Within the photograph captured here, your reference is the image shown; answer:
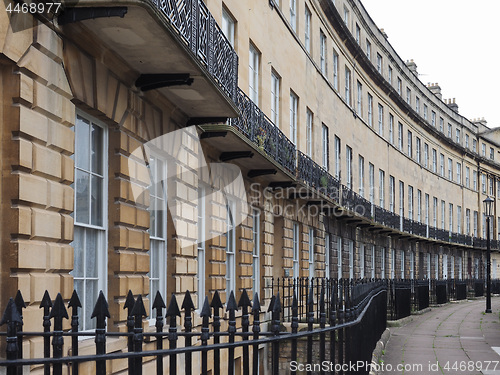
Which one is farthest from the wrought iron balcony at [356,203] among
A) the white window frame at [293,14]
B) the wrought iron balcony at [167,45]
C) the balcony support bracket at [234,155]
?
the wrought iron balcony at [167,45]

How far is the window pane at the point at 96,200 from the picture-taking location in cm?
787

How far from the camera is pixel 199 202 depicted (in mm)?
12625

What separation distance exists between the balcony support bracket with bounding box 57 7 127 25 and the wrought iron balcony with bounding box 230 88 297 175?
22.1ft

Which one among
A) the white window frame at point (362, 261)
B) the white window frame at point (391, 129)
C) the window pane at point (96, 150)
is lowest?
the white window frame at point (362, 261)

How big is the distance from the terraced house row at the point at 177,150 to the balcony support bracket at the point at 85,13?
1cm

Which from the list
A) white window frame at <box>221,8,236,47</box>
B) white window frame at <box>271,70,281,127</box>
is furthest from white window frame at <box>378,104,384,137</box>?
white window frame at <box>221,8,236,47</box>

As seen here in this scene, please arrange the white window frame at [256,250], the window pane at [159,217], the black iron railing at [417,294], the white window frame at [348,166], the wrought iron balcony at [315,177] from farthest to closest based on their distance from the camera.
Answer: the white window frame at [348,166], the black iron railing at [417,294], the wrought iron balcony at [315,177], the white window frame at [256,250], the window pane at [159,217]

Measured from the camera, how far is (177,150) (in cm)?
1045

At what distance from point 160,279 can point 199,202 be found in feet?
9.12

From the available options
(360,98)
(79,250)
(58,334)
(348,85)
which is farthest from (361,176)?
(58,334)

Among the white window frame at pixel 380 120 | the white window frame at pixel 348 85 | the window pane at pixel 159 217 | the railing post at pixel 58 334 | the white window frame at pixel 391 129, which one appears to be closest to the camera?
the railing post at pixel 58 334

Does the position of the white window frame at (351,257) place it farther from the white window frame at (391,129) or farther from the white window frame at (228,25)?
the white window frame at (228,25)

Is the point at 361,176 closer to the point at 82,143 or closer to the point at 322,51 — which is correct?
the point at 322,51

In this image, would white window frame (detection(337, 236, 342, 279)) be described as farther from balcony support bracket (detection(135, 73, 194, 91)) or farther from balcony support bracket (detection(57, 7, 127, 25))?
balcony support bracket (detection(57, 7, 127, 25))
